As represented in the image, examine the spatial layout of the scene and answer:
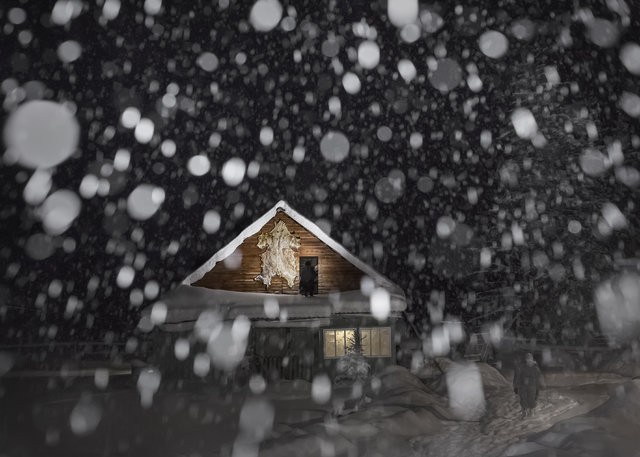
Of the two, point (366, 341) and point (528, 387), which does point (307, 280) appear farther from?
point (528, 387)

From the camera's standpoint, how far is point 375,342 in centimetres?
1883

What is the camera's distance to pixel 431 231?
1709 inches

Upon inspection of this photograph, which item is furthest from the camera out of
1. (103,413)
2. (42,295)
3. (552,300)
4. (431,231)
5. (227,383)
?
(42,295)

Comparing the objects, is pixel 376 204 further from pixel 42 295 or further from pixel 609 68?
pixel 42 295

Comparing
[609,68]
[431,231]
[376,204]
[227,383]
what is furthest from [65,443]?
[376,204]

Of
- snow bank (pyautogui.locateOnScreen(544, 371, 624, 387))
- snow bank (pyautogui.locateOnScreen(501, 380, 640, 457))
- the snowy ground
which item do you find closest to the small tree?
the snowy ground

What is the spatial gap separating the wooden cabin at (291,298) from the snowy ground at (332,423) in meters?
2.43

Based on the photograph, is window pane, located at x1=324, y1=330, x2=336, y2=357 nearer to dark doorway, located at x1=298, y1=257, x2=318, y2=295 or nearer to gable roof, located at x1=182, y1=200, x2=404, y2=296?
dark doorway, located at x1=298, y1=257, x2=318, y2=295

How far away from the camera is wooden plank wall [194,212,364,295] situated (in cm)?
2002

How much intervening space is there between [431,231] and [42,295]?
37.9 metres

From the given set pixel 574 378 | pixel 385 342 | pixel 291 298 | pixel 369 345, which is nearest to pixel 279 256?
pixel 291 298

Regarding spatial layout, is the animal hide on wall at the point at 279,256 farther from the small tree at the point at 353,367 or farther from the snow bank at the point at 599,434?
the snow bank at the point at 599,434

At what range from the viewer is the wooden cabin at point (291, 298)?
17844 mm

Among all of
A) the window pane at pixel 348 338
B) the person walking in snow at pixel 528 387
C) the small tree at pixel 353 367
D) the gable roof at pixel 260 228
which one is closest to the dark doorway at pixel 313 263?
the gable roof at pixel 260 228
